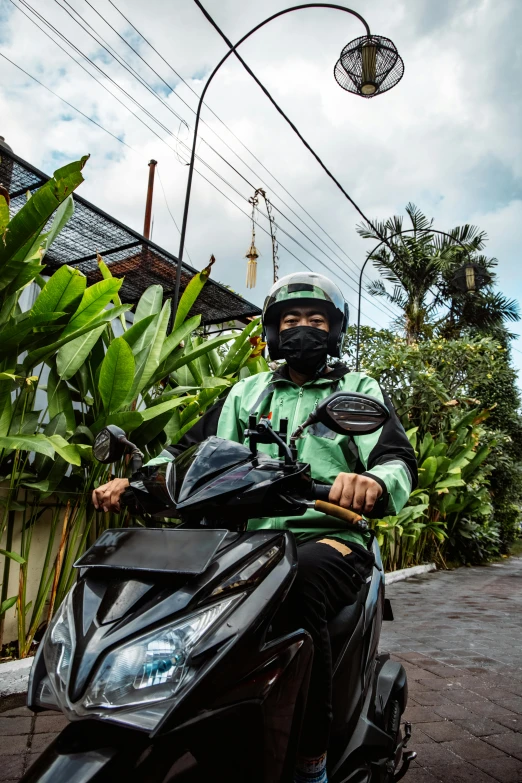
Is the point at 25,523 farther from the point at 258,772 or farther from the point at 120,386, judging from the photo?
the point at 258,772

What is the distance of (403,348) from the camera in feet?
37.5

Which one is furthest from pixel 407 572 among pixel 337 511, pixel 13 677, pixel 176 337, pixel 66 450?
pixel 337 511

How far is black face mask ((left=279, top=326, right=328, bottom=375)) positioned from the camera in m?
2.08

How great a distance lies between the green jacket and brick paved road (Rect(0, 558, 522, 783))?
4.12 ft

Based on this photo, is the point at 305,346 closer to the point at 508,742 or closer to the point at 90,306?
the point at 90,306

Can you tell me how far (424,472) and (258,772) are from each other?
319 inches

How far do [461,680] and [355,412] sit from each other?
2886 mm

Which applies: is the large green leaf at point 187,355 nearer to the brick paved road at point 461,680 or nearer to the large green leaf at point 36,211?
the large green leaf at point 36,211

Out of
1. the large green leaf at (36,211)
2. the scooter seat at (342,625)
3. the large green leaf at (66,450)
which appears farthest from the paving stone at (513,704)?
the large green leaf at (36,211)

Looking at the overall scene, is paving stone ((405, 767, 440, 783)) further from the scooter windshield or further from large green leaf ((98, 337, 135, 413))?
large green leaf ((98, 337, 135, 413))

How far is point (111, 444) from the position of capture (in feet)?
5.42

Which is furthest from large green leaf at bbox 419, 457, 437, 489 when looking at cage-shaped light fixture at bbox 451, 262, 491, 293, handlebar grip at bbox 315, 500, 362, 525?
handlebar grip at bbox 315, 500, 362, 525

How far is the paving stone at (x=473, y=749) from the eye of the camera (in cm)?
249

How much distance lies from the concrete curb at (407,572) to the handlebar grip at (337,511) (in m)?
6.83
